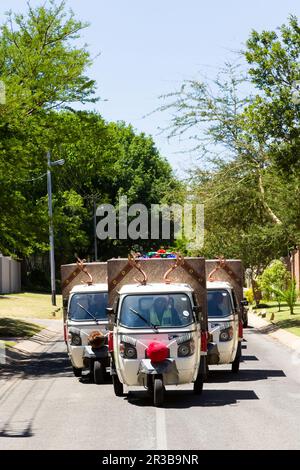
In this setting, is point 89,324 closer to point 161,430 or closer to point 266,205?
point 161,430

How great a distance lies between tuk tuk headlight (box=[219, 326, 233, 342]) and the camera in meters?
21.0

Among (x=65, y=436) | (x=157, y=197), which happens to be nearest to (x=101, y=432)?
(x=65, y=436)

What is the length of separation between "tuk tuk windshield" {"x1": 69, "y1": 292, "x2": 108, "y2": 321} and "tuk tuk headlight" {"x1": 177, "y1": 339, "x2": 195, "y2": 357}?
5055 millimetres

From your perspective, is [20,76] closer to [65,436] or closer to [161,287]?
[161,287]

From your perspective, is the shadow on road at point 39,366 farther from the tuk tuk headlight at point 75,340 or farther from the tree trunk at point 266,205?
the tree trunk at point 266,205

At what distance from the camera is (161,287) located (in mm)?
17484

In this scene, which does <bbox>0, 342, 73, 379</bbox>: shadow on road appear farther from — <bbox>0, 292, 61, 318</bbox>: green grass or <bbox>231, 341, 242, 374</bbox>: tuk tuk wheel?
<bbox>0, 292, 61, 318</bbox>: green grass

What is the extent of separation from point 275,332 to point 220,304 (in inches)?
566

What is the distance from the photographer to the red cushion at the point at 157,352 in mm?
16469

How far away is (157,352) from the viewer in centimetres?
1645

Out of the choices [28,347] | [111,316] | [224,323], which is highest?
[111,316]

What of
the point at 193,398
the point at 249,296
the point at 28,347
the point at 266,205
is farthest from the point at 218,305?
the point at 249,296

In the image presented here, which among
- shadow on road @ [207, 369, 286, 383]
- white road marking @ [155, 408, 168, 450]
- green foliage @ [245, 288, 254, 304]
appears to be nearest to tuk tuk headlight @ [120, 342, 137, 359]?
white road marking @ [155, 408, 168, 450]

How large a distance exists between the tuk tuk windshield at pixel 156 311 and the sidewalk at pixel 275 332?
11.7 m
